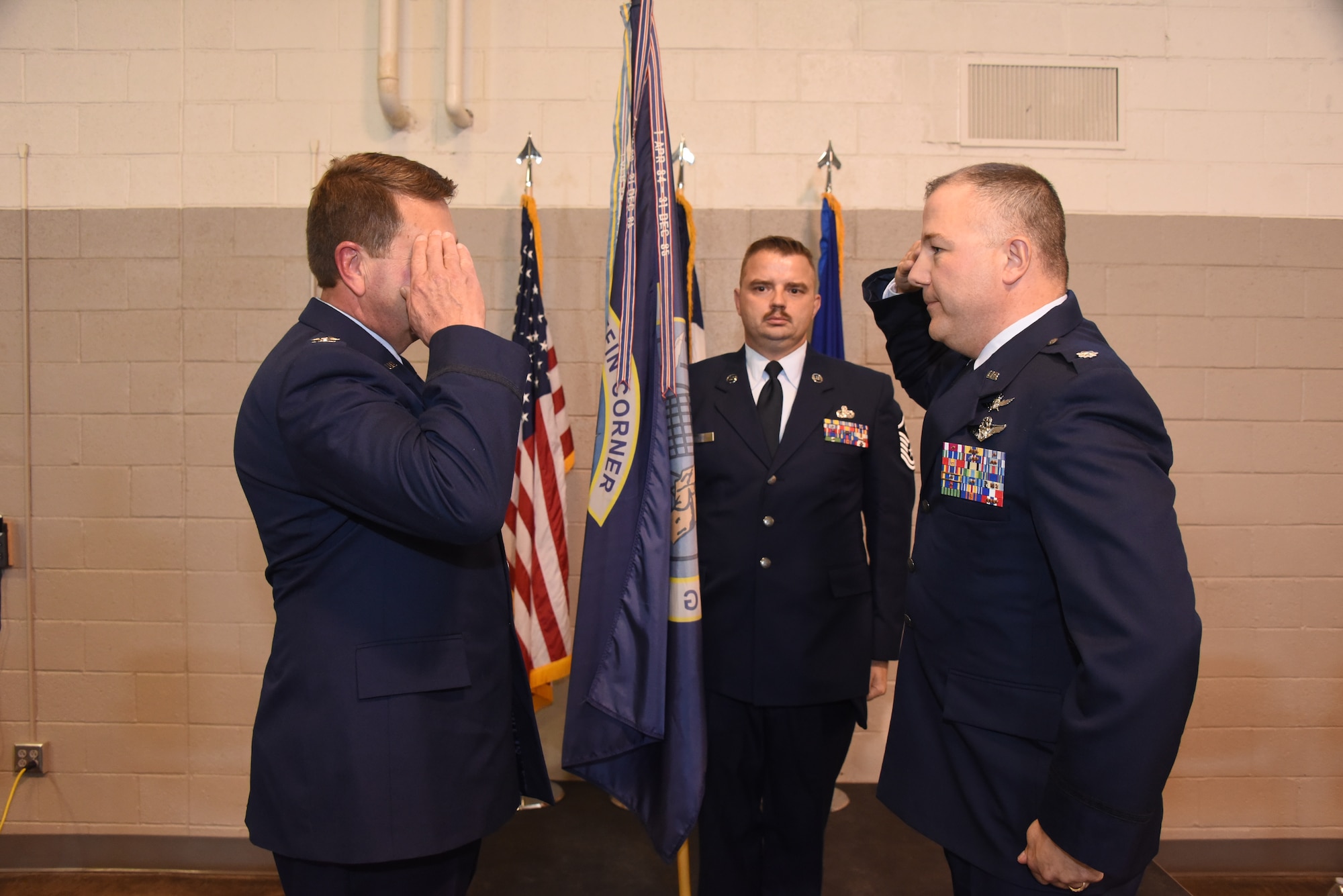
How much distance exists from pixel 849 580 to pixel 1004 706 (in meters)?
0.90

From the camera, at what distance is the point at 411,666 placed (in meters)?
1.17

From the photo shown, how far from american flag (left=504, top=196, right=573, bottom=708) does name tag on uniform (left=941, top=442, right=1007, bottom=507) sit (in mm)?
1747

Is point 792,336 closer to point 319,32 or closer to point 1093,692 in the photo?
point 1093,692

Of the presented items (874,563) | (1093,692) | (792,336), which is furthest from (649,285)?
(1093,692)

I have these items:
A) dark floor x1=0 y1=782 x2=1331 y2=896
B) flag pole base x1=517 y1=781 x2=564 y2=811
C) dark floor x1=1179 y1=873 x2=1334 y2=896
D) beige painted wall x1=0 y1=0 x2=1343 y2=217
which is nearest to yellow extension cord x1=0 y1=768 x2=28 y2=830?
dark floor x1=0 y1=782 x2=1331 y2=896

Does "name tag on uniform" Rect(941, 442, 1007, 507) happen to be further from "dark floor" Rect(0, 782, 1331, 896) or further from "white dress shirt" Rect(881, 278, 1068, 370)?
"dark floor" Rect(0, 782, 1331, 896)

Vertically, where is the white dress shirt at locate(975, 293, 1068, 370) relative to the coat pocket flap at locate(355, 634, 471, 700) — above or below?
above

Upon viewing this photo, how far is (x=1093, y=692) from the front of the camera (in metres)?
1.05

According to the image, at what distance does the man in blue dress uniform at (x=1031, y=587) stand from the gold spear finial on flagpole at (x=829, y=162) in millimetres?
1540

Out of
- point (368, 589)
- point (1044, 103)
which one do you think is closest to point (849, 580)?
point (368, 589)

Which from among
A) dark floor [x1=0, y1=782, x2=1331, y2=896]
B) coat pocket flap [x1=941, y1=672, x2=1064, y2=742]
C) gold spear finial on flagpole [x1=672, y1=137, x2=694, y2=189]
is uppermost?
gold spear finial on flagpole [x1=672, y1=137, x2=694, y2=189]

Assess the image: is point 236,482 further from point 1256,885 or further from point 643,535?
point 1256,885

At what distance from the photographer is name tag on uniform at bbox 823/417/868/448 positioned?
2.17 metres

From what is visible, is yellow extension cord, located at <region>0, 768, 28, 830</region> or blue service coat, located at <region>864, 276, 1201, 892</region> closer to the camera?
blue service coat, located at <region>864, 276, 1201, 892</region>
